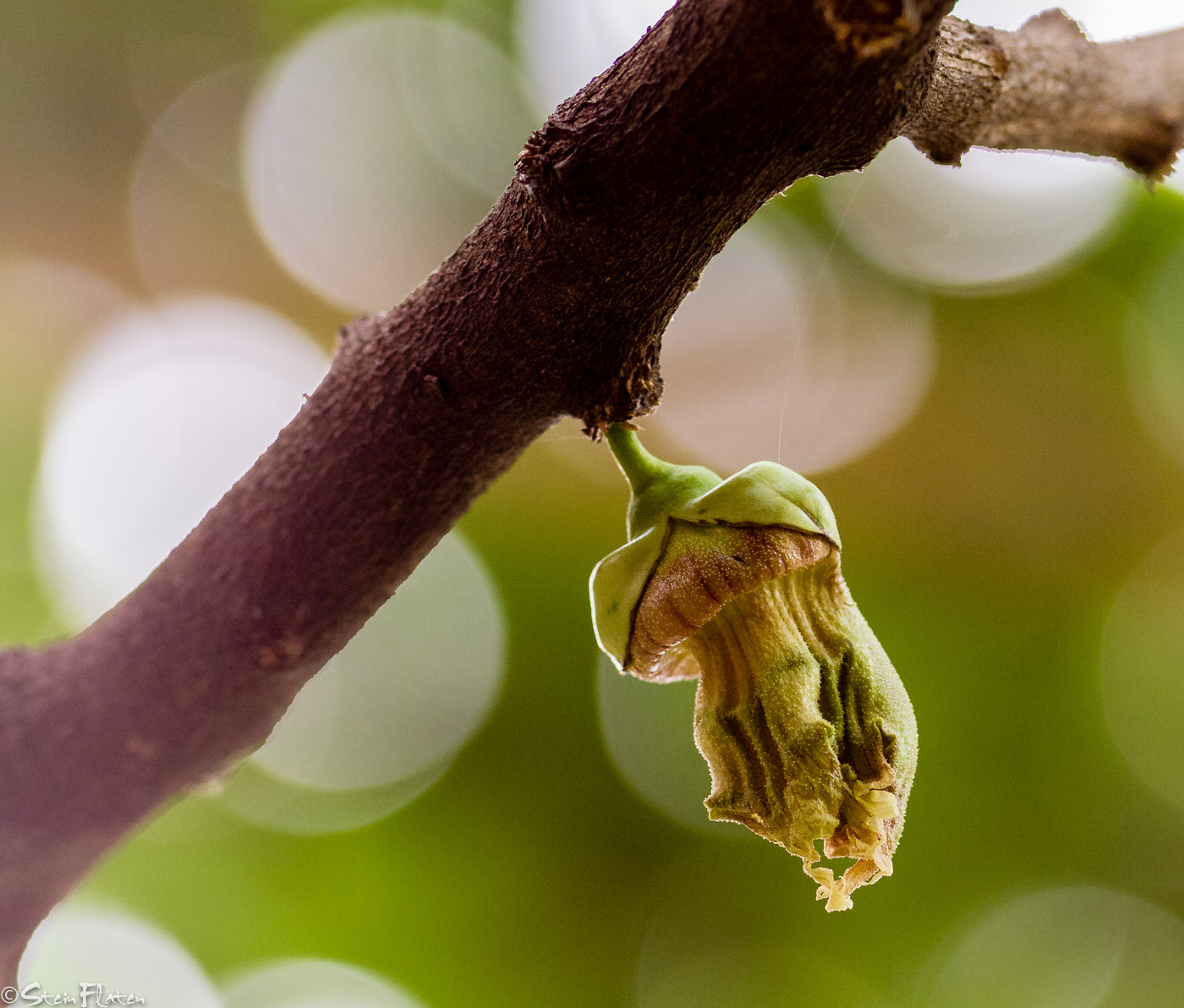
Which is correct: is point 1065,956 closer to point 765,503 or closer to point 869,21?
point 765,503

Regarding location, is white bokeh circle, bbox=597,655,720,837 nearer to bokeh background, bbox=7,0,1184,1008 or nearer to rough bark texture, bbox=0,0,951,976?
bokeh background, bbox=7,0,1184,1008

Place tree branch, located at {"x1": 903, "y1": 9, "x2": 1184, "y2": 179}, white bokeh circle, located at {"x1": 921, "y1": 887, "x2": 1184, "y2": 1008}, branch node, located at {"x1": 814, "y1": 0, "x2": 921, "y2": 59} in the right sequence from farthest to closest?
white bokeh circle, located at {"x1": 921, "y1": 887, "x2": 1184, "y2": 1008}, tree branch, located at {"x1": 903, "y1": 9, "x2": 1184, "y2": 179}, branch node, located at {"x1": 814, "y1": 0, "x2": 921, "y2": 59}

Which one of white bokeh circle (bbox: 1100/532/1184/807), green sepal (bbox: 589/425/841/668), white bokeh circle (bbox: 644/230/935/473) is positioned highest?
white bokeh circle (bbox: 644/230/935/473)

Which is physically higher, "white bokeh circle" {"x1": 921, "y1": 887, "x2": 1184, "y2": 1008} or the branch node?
the branch node

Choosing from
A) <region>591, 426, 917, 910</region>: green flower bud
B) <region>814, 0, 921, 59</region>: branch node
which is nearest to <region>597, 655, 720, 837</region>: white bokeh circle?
<region>591, 426, 917, 910</region>: green flower bud

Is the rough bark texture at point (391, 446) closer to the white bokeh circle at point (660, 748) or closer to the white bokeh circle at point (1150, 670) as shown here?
the white bokeh circle at point (660, 748)

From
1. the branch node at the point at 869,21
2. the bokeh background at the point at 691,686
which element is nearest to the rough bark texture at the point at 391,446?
the branch node at the point at 869,21
